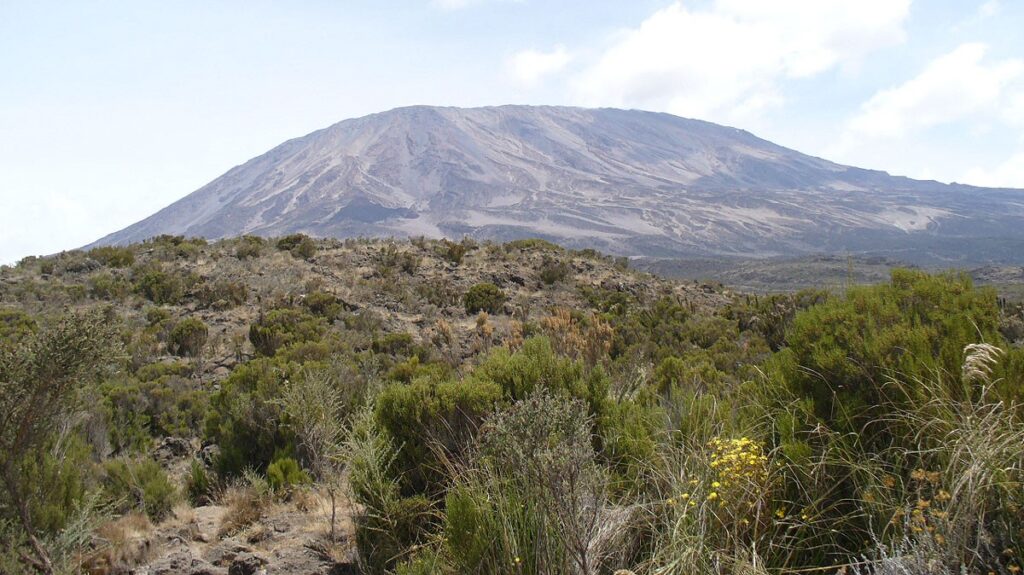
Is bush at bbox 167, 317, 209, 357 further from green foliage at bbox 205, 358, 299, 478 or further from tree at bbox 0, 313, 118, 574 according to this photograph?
tree at bbox 0, 313, 118, 574

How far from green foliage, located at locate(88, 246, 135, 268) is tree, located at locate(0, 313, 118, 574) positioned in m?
16.4

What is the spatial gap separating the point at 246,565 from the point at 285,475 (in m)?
1.81

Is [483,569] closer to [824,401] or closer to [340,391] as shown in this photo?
[824,401]

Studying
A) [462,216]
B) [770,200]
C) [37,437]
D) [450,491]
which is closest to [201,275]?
[37,437]

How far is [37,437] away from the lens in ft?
13.0

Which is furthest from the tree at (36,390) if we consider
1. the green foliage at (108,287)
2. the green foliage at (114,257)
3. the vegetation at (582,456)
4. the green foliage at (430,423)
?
the green foliage at (114,257)

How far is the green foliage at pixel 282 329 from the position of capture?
11.7 metres

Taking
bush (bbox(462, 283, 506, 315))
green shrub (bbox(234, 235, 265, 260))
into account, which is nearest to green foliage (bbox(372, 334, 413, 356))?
bush (bbox(462, 283, 506, 315))

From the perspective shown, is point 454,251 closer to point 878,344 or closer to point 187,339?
point 187,339

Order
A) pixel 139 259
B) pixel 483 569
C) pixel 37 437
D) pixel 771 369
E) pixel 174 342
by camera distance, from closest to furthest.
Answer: pixel 483 569, pixel 37 437, pixel 771 369, pixel 174 342, pixel 139 259

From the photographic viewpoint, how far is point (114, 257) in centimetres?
1834

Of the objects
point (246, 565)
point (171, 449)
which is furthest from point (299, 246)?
point (246, 565)

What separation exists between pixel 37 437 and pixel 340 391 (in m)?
3.71

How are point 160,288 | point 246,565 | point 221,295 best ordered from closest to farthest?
1. point 246,565
2. point 221,295
3. point 160,288
